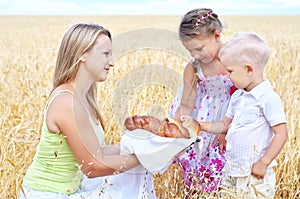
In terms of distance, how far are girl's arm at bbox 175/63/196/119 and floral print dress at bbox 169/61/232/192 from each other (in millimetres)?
33

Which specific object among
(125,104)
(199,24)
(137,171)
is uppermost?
(199,24)

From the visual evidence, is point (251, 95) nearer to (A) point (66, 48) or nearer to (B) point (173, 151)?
(B) point (173, 151)

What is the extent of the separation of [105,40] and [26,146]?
3.98 feet

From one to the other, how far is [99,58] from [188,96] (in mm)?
817

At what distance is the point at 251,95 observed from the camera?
242 cm

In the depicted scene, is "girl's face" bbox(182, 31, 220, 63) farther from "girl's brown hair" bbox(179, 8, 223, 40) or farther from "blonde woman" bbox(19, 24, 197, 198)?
"blonde woman" bbox(19, 24, 197, 198)

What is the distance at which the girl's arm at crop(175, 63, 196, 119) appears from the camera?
2.96m

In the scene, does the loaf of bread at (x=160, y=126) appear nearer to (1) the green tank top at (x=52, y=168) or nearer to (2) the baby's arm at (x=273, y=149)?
(1) the green tank top at (x=52, y=168)

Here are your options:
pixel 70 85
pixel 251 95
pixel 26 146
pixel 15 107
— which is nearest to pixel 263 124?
pixel 251 95

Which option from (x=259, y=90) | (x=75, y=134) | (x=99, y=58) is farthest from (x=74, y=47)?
(x=259, y=90)

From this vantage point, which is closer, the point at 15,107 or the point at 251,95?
the point at 251,95

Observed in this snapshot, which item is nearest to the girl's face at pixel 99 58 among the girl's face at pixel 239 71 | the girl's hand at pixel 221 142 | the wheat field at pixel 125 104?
the wheat field at pixel 125 104

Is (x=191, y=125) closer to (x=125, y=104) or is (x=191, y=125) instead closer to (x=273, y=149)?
(x=273, y=149)

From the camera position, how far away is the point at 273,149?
231cm
